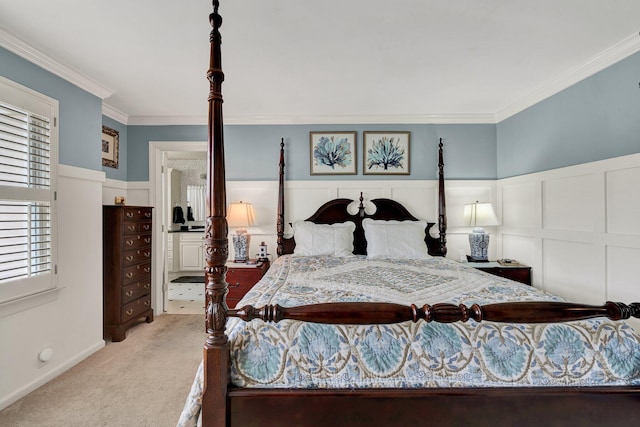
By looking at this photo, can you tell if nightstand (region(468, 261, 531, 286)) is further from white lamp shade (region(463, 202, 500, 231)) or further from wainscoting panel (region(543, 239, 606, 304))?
white lamp shade (region(463, 202, 500, 231))

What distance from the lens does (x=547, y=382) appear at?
3.98 feet

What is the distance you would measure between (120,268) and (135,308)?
51 cm

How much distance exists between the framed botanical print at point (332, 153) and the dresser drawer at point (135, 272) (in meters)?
2.23

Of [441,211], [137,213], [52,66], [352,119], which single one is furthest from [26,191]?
[441,211]

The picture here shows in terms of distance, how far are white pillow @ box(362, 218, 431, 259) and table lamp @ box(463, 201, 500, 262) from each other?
0.53m

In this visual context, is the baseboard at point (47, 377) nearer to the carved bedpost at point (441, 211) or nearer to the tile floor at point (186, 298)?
the tile floor at point (186, 298)

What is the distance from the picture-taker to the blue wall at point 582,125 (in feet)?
7.20

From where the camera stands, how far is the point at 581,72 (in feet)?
8.30

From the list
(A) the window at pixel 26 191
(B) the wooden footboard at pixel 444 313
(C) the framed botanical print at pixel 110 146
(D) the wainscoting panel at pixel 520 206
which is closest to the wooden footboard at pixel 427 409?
(B) the wooden footboard at pixel 444 313

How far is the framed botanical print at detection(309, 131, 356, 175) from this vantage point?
373 cm

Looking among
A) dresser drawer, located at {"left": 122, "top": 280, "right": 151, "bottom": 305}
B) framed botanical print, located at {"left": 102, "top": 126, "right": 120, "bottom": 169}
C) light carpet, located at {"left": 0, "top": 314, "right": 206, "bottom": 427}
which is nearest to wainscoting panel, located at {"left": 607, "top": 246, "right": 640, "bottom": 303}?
light carpet, located at {"left": 0, "top": 314, "right": 206, "bottom": 427}

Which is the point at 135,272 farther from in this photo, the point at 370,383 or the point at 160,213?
the point at 370,383

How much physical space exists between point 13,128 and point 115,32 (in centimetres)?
94

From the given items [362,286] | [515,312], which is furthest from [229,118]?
[515,312]
